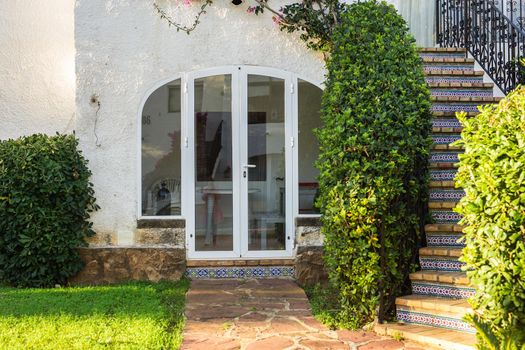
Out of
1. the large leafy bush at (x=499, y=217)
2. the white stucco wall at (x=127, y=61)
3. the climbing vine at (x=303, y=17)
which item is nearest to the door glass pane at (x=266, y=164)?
the white stucco wall at (x=127, y=61)

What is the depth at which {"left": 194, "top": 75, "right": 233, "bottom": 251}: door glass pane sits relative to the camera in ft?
23.4

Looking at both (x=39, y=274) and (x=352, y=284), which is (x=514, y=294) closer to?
(x=352, y=284)

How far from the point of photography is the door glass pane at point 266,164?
23.6 ft

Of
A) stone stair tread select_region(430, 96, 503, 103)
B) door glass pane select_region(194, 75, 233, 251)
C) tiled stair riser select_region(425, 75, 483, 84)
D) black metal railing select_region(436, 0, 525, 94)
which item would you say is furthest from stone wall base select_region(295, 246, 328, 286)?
black metal railing select_region(436, 0, 525, 94)

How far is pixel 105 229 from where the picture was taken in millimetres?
7055

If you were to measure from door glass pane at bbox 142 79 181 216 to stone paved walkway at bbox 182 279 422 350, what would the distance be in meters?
1.18

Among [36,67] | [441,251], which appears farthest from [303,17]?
[36,67]

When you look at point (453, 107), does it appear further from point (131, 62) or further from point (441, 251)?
point (131, 62)

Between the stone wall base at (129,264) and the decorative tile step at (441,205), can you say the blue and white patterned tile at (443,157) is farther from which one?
the stone wall base at (129,264)

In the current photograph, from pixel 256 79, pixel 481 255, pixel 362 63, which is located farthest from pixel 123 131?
pixel 481 255

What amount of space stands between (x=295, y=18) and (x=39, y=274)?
4.34 meters

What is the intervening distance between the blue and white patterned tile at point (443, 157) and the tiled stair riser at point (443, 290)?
1733 mm

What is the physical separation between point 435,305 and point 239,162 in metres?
3.11

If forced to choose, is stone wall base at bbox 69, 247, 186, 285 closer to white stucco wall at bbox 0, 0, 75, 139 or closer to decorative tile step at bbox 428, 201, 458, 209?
white stucco wall at bbox 0, 0, 75, 139
